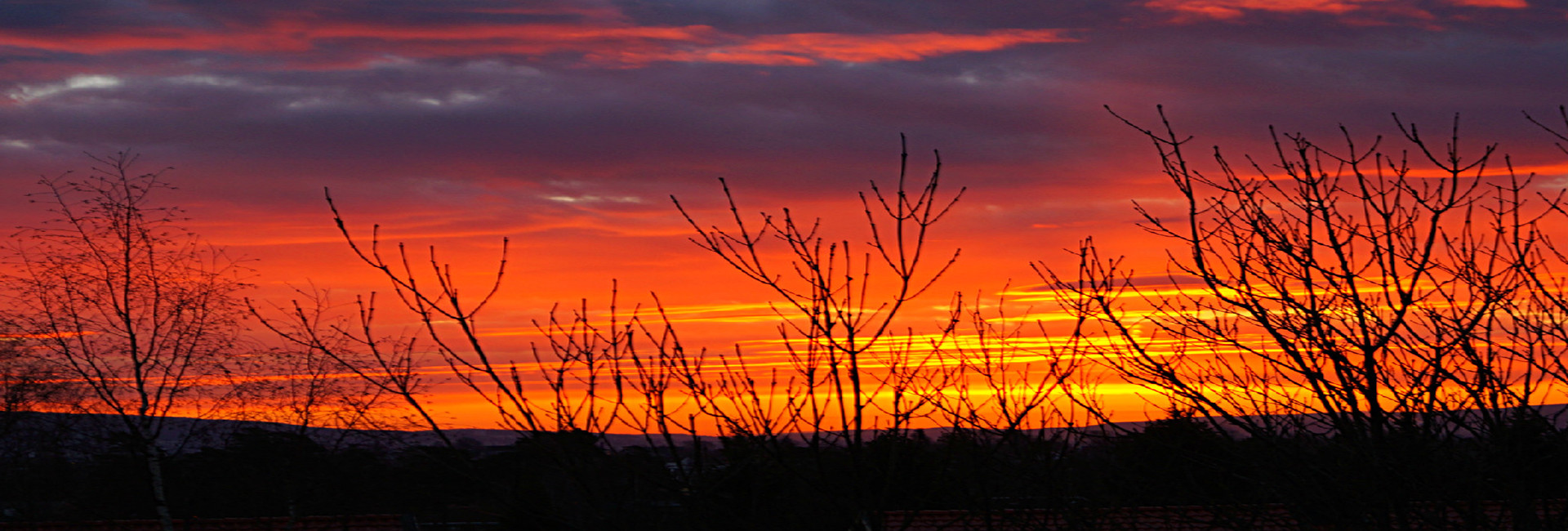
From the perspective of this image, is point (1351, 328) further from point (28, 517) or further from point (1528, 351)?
point (28, 517)

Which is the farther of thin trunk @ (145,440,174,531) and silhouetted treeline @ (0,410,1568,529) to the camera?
thin trunk @ (145,440,174,531)

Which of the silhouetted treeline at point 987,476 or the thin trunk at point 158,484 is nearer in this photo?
the silhouetted treeline at point 987,476

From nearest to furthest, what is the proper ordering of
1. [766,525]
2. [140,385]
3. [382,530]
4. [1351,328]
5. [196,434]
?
[766,525] → [1351,328] → [140,385] → [196,434] → [382,530]

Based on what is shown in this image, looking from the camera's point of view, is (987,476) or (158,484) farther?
(158,484)

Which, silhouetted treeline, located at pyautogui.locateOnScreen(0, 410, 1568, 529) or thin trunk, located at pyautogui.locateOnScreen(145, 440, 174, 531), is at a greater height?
thin trunk, located at pyautogui.locateOnScreen(145, 440, 174, 531)

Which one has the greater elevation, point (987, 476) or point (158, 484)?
point (158, 484)

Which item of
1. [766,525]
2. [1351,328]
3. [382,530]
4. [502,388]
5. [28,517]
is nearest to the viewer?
[502,388]

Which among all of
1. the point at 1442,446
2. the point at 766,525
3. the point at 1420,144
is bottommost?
the point at 766,525

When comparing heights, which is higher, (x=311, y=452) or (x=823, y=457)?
(x=311, y=452)

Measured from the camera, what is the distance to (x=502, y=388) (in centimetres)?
398

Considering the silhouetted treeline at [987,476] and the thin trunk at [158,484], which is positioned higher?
the thin trunk at [158,484]

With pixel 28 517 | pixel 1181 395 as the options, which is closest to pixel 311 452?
pixel 28 517

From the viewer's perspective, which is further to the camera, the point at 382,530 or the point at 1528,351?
the point at 382,530

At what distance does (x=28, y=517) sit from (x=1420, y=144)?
90.0 feet
